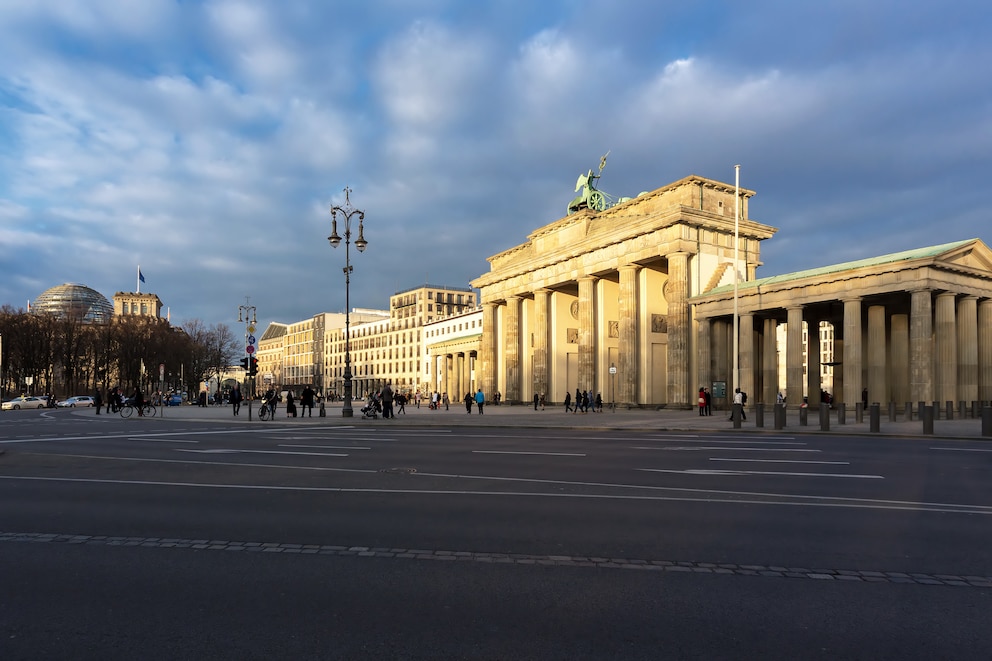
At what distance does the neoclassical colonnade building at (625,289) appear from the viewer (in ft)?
157

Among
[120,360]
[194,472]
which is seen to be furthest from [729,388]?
[120,360]

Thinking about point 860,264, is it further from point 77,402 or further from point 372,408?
point 77,402

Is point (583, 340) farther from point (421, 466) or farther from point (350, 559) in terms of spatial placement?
point (350, 559)

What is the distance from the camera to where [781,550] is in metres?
6.58

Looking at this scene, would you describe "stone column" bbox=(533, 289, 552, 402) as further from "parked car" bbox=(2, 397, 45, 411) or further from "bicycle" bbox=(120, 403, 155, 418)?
"parked car" bbox=(2, 397, 45, 411)

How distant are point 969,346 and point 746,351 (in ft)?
40.3

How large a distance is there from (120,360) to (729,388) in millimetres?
76350

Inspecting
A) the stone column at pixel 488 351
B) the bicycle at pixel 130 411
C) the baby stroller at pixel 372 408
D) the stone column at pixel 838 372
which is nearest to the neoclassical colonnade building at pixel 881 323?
the stone column at pixel 838 372

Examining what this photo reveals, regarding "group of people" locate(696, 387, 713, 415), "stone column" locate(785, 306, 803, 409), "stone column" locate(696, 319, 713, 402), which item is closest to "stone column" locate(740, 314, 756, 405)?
"stone column" locate(696, 319, 713, 402)

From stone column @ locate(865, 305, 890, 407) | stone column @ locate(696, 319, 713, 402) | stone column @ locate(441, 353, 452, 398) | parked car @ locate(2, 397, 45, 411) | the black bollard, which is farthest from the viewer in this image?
stone column @ locate(441, 353, 452, 398)

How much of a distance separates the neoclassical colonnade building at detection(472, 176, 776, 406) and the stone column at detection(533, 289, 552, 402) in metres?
0.09

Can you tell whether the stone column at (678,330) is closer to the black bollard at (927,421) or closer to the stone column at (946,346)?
the stone column at (946,346)

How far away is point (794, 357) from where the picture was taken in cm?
4084

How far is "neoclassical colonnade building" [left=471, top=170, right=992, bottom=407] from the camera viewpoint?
1454 inches
